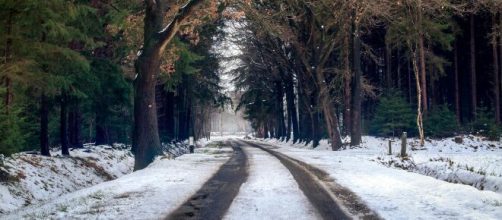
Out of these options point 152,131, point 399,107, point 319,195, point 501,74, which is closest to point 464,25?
point 501,74

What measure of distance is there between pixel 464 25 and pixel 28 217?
36.9 m

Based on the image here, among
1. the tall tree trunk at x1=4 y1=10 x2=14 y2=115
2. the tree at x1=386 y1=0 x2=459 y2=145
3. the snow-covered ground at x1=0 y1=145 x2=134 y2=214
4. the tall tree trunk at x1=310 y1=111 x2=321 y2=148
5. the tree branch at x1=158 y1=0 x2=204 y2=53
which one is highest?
the tree at x1=386 y1=0 x2=459 y2=145

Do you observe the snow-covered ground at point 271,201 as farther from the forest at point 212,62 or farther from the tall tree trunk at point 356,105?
the tall tree trunk at point 356,105

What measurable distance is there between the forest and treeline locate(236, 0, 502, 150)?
128 millimetres

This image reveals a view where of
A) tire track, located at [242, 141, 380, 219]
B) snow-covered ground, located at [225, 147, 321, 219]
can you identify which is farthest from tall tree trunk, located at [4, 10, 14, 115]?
tire track, located at [242, 141, 380, 219]

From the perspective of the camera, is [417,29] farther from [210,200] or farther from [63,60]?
[210,200]

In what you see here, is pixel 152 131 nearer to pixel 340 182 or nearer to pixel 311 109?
pixel 340 182

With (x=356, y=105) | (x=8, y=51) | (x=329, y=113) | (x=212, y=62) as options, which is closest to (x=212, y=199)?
(x=8, y=51)

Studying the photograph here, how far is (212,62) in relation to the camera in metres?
37.1

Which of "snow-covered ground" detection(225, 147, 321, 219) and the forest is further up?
the forest

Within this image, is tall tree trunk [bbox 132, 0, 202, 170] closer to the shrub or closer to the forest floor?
the forest floor

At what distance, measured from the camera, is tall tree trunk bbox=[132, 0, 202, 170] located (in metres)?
14.9

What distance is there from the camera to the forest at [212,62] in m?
13.8

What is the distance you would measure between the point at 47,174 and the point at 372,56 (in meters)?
21.1
